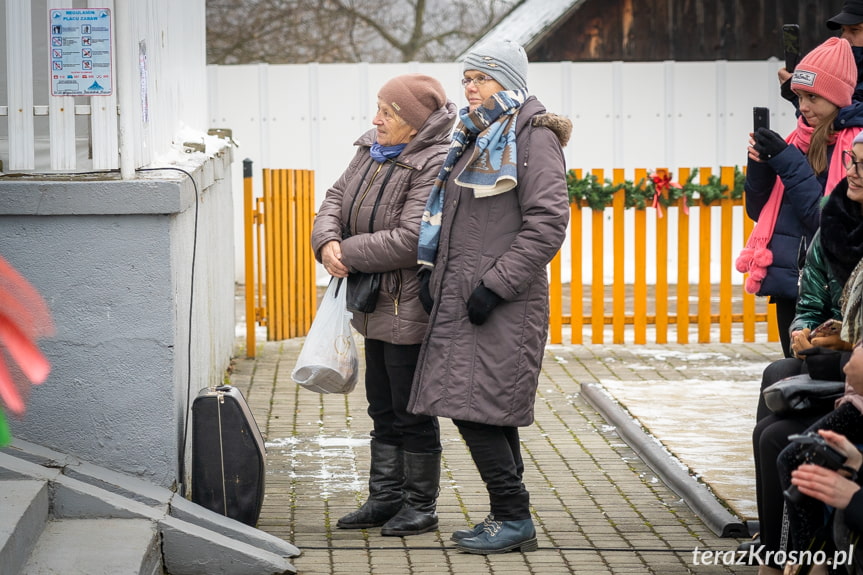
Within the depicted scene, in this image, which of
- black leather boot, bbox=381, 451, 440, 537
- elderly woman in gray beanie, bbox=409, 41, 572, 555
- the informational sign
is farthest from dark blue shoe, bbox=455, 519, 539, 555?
the informational sign

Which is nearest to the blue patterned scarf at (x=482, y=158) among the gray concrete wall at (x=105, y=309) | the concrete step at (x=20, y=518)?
the gray concrete wall at (x=105, y=309)

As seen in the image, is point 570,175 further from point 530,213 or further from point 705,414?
point 530,213

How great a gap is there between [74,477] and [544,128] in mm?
2298

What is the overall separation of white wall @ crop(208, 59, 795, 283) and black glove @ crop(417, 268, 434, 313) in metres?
9.12

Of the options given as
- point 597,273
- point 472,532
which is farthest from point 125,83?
point 597,273

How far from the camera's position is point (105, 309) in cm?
522

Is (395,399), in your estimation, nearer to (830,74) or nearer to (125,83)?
(125,83)

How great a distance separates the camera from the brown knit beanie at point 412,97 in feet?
18.1

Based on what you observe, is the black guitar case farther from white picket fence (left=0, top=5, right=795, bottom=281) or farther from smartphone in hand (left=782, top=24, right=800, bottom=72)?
white picket fence (left=0, top=5, right=795, bottom=281)

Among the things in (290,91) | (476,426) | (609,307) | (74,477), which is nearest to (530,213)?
(476,426)

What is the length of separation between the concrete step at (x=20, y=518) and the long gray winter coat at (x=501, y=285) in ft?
4.90

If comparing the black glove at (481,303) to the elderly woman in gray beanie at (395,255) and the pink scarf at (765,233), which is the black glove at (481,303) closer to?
the elderly woman in gray beanie at (395,255)

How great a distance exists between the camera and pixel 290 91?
14609 millimetres

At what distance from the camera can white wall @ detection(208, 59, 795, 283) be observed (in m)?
14.6
